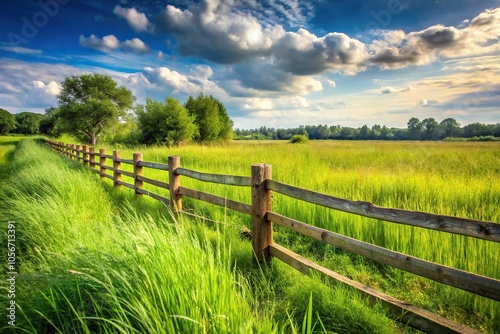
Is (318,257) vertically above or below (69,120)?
below

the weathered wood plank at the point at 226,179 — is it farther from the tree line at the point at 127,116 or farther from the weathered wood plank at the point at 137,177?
the tree line at the point at 127,116

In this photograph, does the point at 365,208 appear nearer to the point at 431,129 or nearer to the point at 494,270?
the point at 494,270

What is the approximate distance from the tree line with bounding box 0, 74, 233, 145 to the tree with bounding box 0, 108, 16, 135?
55.5m

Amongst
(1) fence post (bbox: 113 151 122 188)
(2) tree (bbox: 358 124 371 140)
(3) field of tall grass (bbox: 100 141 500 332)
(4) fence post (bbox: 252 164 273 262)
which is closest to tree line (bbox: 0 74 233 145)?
(1) fence post (bbox: 113 151 122 188)

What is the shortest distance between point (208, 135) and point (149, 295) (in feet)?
128

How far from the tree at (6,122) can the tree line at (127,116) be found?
55502mm

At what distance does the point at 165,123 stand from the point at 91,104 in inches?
573

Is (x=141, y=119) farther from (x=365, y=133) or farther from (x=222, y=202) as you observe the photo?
(x=365, y=133)

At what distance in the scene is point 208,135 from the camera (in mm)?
39969

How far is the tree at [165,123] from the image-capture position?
3147cm

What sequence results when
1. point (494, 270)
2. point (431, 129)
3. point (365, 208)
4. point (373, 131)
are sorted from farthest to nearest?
1. point (373, 131)
2. point (431, 129)
3. point (494, 270)
4. point (365, 208)

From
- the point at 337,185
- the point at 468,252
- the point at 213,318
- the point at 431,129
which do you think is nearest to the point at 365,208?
the point at 213,318

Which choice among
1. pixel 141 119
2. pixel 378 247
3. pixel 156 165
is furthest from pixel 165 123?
pixel 378 247

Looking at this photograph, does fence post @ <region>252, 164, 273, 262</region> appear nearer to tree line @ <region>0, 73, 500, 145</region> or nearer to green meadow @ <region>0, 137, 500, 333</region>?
green meadow @ <region>0, 137, 500, 333</region>
